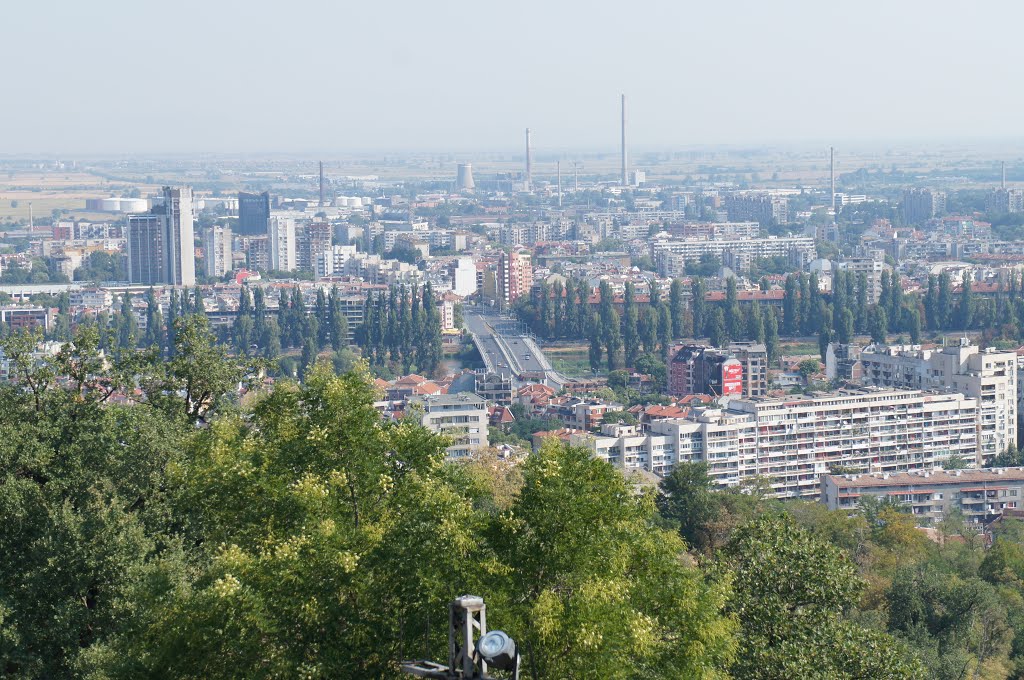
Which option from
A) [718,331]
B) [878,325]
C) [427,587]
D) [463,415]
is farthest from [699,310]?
[427,587]

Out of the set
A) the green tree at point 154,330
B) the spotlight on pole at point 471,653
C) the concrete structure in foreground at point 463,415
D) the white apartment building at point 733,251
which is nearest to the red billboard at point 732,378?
the concrete structure in foreground at point 463,415

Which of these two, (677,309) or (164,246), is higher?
(164,246)

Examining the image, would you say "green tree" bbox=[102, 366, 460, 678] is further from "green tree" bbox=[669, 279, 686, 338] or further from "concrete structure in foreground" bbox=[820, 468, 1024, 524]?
"green tree" bbox=[669, 279, 686, 338]

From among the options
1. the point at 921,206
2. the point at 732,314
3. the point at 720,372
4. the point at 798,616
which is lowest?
the point at 720,372

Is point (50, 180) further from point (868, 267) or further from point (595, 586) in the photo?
point (595, 586)

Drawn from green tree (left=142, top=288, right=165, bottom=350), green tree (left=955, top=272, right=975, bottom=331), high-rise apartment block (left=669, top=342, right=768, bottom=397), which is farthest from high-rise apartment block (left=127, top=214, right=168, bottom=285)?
high-rise apartment block (left=669, top=342, right=768, bottom=397)

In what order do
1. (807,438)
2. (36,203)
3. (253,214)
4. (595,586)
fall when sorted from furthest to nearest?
1. (36,203)
2. (253,214)
3. (807,438)
4. (595,586)

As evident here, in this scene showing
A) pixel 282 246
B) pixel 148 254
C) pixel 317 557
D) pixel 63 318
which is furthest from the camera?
pixel 282 246

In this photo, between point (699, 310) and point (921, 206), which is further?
point (921, 206)
